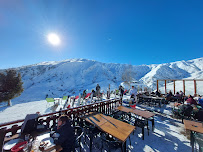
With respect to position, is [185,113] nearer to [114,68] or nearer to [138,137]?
[138,137]

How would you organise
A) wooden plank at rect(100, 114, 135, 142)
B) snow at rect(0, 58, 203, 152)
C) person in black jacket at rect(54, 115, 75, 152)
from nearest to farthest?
person in black jacket at rect(54, 115, 75, 152)
wooden plank at rect(100, 114, 135, 142)
snow at rect(0, 58, 203, 152)

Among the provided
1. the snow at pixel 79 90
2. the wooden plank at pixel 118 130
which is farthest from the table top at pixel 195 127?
the wooden plank at pixel 118 130

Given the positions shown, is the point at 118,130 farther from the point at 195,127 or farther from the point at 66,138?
the point at 195,127

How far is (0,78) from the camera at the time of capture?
1373 centimetres

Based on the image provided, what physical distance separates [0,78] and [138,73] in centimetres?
8262

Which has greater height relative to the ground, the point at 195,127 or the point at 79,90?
the point at 195,127

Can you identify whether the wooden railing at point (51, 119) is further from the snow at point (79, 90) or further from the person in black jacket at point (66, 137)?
the snow at point (79, 90)

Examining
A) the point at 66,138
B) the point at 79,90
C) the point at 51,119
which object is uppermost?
the point at 66,138

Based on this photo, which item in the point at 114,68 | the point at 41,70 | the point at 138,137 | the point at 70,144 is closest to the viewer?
the point at 70,144

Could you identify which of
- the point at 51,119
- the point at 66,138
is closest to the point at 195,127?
the point at 66,138

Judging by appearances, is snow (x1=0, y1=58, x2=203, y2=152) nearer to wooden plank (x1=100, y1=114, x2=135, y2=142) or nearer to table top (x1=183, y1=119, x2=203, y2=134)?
table top (x1=183, y1=119, x2=203, y2=134)

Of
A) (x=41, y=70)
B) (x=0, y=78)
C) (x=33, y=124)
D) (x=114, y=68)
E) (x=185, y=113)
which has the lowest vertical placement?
(x=185, y=113)

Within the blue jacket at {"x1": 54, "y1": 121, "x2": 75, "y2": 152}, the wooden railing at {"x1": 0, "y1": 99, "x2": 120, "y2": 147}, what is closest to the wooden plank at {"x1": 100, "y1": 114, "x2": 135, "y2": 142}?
the blue jacket at {"x1": 54, "y1": 121, "x2": 75, "y2": 152}

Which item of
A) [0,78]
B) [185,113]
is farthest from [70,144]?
[0,78]
